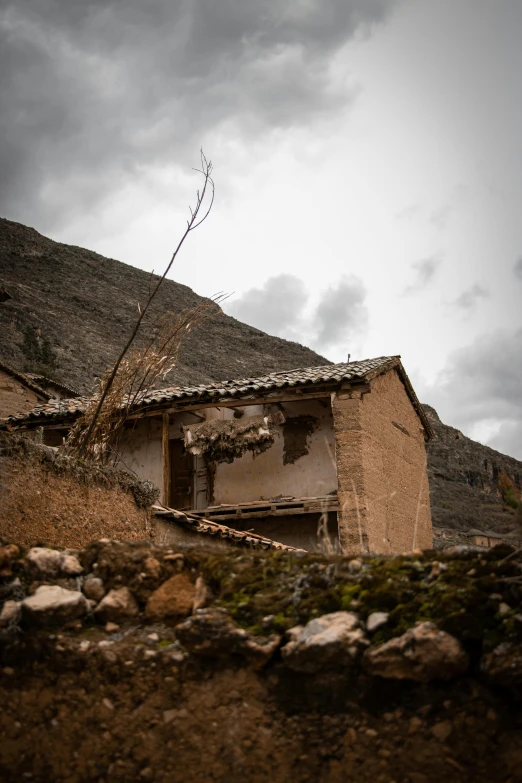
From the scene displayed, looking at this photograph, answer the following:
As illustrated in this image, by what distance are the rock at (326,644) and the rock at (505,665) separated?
0.49 m

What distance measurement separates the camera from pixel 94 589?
373 centimetres

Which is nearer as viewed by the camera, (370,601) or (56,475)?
(370,601)

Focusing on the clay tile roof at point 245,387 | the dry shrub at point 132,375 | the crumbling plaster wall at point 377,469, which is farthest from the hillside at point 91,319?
the dry shrub at point 132,375

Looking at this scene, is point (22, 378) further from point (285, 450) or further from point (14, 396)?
point (285, 450)

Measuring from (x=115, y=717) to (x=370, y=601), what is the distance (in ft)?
3.90

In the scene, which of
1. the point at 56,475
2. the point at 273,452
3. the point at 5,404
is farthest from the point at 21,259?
the point at 56,475

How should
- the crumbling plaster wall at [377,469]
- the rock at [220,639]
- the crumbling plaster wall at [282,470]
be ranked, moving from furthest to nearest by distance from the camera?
the crumbling plaster wall at [282,470] < the crumbling plaster wall at [377,469] < the rock at [220,639]

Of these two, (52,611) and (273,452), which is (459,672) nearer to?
(52,611)

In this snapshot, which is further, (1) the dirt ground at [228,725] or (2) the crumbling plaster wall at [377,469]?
(2) the crumbling plaster wall at [377,469]

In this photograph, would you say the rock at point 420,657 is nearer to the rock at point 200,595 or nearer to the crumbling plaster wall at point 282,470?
the rock at point 200,595

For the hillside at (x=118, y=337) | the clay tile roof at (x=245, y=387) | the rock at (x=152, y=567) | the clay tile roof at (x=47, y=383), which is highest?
the hillside at (x=118, y=337)

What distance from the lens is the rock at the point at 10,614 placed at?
11.7 ft

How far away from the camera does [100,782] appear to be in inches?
128

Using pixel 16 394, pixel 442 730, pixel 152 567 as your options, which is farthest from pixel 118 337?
pixel 442 730
